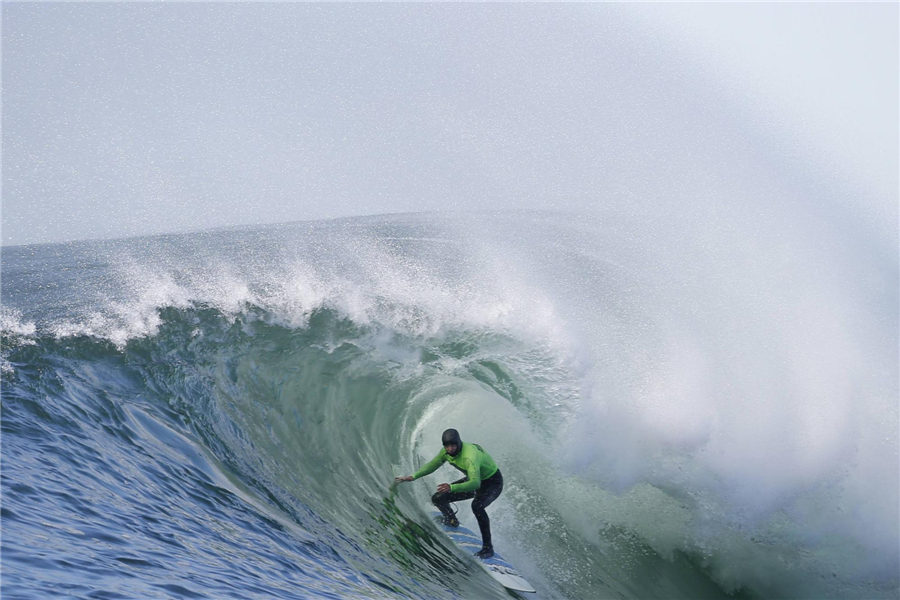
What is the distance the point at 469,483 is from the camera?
8359 millimetres

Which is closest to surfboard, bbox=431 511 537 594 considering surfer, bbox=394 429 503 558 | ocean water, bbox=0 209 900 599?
surfer, bbox=394 429 503 558

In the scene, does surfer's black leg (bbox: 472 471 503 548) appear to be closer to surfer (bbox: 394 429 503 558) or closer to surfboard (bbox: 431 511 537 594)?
surfer (bbox: 394 429 503 558)

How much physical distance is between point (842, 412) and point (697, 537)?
12.5ft

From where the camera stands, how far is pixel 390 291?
1311 cm

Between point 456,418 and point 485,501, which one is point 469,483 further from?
point 456,418

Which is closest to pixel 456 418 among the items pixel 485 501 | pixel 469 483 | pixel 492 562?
pixel 485 501

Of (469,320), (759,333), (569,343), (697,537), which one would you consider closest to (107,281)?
(469,320)

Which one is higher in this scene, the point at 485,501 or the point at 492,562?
the point at 485,501

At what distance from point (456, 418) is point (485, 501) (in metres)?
2.30

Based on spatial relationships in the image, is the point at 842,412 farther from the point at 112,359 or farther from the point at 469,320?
the point at 112,359

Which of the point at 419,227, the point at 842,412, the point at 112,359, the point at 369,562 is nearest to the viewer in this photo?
the point at 369,562

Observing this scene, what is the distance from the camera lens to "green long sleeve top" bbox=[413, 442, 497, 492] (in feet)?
27.5

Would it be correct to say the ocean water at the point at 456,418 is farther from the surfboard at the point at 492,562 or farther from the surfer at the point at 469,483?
the surfer at the point at 469,483

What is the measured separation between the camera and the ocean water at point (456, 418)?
21.5 feet
